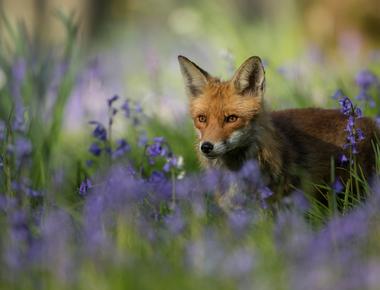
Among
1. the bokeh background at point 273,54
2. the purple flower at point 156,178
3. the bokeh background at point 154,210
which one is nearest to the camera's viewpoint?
the bokeh background at point 154,210

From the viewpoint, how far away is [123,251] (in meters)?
2.98

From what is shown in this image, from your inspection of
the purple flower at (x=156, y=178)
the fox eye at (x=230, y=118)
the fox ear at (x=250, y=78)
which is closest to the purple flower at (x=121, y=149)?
the purple flower at (x=156, y=178)

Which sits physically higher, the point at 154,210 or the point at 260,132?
the point at 260,132

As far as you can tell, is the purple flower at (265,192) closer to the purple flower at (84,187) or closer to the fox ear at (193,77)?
the purple flower at (84,187)

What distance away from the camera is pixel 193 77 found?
16.9 feet

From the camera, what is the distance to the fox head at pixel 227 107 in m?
4.57

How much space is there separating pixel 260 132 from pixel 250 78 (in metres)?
0.40

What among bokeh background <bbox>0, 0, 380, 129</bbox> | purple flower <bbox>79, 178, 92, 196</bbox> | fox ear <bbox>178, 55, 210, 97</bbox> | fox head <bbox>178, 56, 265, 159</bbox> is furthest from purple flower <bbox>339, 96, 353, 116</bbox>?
bokeh background <bbox>0, 0, 380, 129</bbox>

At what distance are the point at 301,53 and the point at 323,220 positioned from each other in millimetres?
6082

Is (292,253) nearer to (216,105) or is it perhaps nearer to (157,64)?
(216,105)

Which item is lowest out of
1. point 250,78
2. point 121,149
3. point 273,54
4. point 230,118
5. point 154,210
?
point 154,210

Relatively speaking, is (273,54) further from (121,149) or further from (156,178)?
(156,178)

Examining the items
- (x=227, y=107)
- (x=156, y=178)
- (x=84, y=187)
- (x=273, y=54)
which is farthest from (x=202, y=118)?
(x=273, y=54)

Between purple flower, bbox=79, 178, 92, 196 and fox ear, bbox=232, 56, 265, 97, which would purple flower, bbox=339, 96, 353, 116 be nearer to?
fox ear, bbox=232, 56, 265, 97
